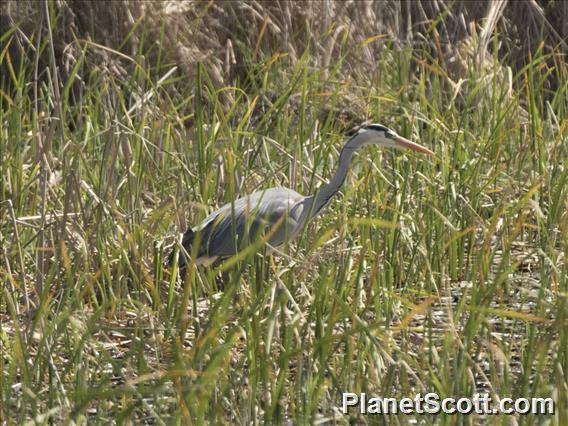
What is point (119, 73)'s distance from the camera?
20.7 ft

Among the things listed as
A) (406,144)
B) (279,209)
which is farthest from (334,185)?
(406,144)

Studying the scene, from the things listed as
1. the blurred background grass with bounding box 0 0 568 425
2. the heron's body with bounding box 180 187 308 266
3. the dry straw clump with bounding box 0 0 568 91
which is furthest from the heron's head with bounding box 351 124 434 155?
the dry straw clump with bounding box 0 0 568 91

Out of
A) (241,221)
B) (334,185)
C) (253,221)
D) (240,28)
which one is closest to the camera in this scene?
(253,221)

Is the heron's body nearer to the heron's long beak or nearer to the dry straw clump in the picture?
the heron's long beak

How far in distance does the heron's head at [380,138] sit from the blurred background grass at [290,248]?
12cm

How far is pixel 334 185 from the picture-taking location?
4.61 metres

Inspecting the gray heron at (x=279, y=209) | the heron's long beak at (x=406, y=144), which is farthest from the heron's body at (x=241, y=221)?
the heron's long beak at (x=406, y=144)

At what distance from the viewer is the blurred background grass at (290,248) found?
2850mm

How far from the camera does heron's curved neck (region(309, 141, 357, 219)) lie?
14.9ft

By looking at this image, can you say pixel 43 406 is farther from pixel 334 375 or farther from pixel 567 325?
pixel 567 325

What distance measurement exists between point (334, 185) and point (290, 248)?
0.32 meters

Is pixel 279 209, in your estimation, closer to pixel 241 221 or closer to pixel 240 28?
pixel 241 221

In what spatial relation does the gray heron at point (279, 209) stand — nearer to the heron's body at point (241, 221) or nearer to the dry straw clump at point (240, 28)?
the heron's body at point (241, 221)

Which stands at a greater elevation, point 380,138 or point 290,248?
point 380,138
